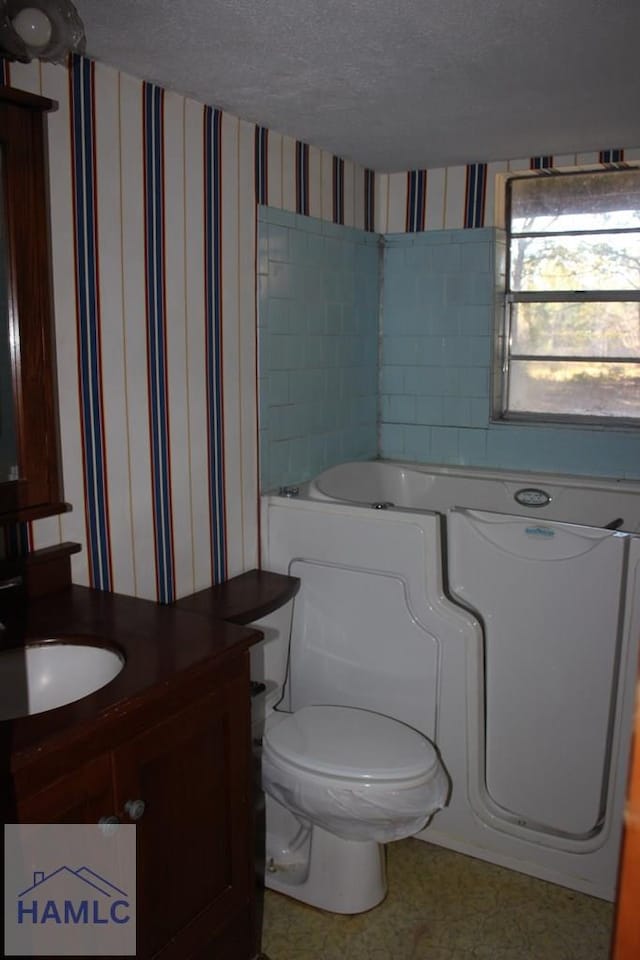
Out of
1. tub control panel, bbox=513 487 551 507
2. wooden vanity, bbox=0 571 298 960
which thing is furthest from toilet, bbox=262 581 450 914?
tub control panel, bbox=513 487 551 507

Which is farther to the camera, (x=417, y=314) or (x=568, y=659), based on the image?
(x=417, y=314)

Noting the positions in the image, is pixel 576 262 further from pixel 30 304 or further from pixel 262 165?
pixel 30 304

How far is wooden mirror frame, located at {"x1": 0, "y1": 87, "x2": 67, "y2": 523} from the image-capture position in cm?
179

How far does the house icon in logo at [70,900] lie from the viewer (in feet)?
4.39

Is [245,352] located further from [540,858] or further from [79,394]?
[540,858]

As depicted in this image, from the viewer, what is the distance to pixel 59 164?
6.37ft

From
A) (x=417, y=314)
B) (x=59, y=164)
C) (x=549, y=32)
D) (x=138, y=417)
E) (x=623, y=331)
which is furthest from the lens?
(x=417, y=314)

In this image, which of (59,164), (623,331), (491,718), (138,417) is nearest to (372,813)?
(491,718)

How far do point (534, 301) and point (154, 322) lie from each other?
5.57 ft

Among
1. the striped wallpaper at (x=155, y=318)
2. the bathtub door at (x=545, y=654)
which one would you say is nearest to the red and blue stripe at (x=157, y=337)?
the striped wallpaper at (x=155, y=318)

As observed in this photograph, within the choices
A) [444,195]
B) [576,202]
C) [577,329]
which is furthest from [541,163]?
[577,329]

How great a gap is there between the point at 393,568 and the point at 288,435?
686 millimetres

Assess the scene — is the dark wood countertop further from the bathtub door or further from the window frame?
the window frame

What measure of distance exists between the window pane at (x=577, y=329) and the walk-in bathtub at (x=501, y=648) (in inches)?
33.0
